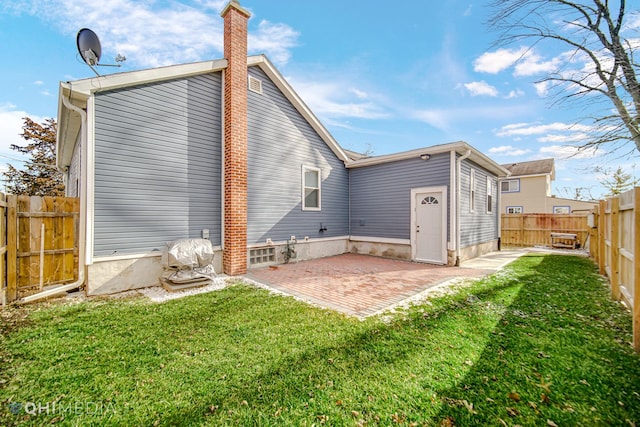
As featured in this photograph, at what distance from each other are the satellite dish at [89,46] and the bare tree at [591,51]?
37.6 feet

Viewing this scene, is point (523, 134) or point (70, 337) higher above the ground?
point (523, 134)

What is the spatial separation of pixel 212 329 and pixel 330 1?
998cm

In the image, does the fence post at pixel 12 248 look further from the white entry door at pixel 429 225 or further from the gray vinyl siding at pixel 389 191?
the white entry door at pixel 429 225

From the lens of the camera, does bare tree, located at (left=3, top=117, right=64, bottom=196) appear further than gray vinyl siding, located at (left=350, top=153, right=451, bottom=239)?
Yes

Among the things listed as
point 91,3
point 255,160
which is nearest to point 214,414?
point 255,160

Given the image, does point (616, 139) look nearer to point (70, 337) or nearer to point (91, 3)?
point (70, 337)

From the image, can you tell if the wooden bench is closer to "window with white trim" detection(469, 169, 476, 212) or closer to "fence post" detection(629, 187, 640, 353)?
"window with white trim" detection(469, 169, 476, 212)

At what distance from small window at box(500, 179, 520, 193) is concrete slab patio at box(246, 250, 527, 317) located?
15.6m

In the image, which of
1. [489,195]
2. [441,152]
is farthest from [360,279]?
[489,195]

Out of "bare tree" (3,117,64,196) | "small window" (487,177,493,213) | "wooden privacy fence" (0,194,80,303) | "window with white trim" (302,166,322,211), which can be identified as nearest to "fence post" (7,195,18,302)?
"wooden privacy fence" (0,194,80,303)

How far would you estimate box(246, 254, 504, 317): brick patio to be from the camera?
4746mm

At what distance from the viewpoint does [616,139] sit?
7348 millimetres

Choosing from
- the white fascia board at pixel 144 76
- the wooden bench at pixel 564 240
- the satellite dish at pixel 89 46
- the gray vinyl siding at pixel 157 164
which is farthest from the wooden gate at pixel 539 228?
the satellite dish at pixel 89 46

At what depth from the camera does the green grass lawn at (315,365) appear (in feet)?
6.77
